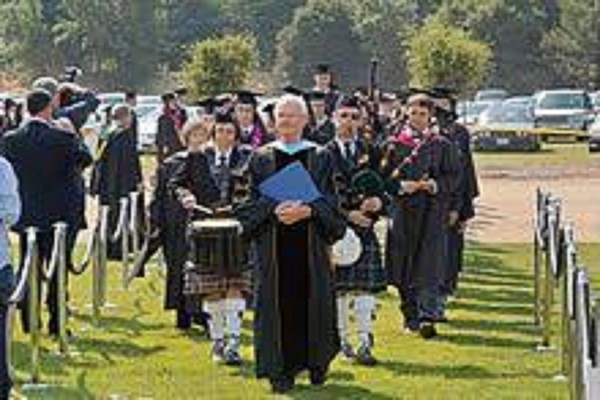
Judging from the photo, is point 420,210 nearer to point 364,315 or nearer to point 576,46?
point 364,315

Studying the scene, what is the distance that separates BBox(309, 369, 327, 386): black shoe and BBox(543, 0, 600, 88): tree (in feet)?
251

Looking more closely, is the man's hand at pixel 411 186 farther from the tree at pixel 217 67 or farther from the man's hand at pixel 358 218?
the tree at pixel 217 67

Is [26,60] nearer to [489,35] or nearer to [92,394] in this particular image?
[489,35]

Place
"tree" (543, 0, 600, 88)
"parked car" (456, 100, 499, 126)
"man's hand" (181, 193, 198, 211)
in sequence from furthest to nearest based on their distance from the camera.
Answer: "tree" (543, 0, 600, 88) → "parked car" (456, 100, 499, 126) → "man's hand" (181, 193, 198, 211)

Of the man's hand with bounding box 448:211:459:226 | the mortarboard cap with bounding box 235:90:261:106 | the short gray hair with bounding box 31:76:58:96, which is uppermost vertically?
the short gray hair with bounding box 31:76:58:96

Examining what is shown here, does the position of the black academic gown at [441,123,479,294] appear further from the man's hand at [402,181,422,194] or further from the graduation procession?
the man's hand at [402,181,422,194]

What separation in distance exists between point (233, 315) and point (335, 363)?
2.82 ft

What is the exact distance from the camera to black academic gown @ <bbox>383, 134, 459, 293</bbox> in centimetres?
1446

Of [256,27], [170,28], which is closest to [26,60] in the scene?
[170,28]

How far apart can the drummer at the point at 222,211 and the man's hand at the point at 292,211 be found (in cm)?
134

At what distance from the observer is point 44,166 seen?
13.6m

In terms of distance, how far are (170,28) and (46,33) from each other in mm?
9433

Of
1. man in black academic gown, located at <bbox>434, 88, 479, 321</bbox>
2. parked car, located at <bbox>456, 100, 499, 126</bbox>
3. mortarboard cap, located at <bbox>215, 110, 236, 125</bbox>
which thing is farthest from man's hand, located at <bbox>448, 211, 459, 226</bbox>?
parked car, located at <bbox>456, 100, 499, 126</bbox>

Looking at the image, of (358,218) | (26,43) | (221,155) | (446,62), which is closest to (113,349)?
(221,155)
